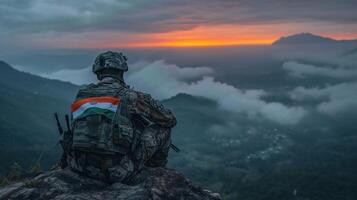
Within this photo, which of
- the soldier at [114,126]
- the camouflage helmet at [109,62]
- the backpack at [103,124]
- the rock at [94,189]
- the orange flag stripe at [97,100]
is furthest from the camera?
the camouflage helmet at [109,62]

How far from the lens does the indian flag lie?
52.8 ft

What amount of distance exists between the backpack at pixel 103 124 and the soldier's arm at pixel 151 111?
0.57m

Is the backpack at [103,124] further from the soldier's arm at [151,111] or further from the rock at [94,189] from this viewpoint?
the rock at [94,189]

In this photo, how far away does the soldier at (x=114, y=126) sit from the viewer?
→ 15.8m

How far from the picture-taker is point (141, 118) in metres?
17.5

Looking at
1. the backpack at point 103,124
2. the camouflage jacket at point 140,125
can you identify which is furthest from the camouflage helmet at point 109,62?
the backpack at point 103,124

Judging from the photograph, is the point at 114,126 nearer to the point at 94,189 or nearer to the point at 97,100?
the point at 97,100

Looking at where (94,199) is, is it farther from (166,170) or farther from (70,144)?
(166,170)

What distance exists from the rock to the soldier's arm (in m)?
2.11

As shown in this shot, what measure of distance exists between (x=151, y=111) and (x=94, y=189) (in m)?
3.83

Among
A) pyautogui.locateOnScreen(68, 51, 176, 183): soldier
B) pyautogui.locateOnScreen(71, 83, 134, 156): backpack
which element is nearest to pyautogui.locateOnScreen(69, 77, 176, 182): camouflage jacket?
pyautogui.locateOnScreen(68, 51, 176, 183): soldier

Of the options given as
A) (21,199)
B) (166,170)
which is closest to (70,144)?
(21,199)

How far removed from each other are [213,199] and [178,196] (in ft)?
5.39

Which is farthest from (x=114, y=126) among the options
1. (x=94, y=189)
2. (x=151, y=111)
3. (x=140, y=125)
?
(x=151, y=111)
